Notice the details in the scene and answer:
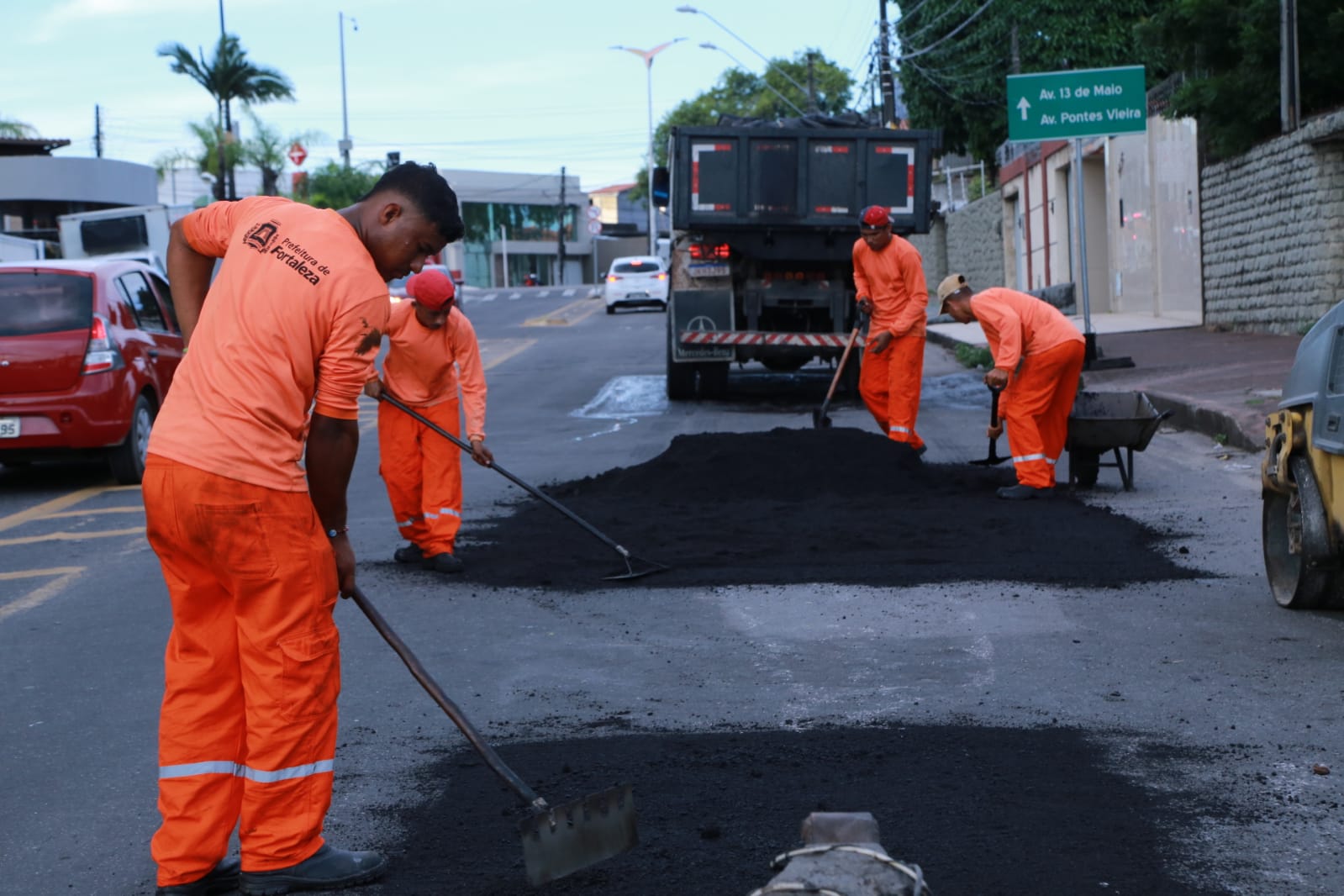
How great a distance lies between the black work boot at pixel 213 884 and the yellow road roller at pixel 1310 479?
4143mm

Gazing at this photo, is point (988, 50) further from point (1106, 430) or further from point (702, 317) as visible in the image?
point (1106, 430)

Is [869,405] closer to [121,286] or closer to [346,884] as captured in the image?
[121,286]

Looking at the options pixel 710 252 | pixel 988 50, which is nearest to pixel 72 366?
pixel 710 252

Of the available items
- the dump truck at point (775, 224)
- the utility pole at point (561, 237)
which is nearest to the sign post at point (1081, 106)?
the dump truck at point (775, 224)

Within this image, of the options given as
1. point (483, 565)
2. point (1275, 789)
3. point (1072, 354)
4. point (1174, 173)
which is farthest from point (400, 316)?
point (1174, 173)

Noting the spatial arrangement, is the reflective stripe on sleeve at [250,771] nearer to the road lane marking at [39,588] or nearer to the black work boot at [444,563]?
the road lane marking at [39,588]

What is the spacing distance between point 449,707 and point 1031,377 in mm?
6705

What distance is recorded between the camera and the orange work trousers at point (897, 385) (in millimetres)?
11773

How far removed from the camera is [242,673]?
3.79 m

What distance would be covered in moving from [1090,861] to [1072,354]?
21.6 feet

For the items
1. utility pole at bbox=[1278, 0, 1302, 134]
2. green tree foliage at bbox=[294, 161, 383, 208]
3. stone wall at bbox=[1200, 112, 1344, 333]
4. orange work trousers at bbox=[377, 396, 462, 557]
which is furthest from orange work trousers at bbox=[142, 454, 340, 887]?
green tree foliage at bbox=[294, 161, 383, 208]

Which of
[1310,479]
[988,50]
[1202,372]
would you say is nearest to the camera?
[1310,479]

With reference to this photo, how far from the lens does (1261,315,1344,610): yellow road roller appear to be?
5965 millimetres

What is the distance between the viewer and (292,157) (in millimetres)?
55562
